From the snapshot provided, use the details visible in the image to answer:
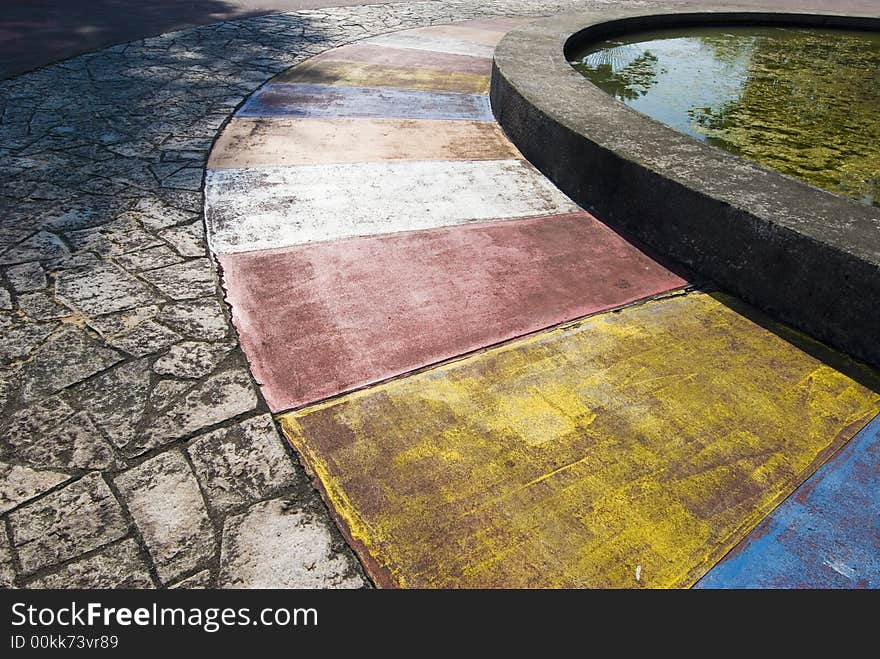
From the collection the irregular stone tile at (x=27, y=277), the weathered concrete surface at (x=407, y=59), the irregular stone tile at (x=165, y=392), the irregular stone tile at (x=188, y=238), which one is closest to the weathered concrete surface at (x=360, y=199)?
the irregular stone tile at (x=188, y=238)

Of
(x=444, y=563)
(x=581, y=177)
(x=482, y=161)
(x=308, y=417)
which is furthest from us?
(x=482, y=161)

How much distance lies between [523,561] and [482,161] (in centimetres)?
363

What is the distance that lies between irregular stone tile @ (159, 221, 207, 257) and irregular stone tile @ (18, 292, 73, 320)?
713 mm

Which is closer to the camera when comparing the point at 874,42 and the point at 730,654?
the point at 730,654

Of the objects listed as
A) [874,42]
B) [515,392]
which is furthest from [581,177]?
[874,42]

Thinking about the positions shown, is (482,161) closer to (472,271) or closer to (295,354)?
(472,271)

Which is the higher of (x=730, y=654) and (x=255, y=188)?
(x=255, y=188)

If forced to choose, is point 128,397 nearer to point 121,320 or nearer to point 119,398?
point 119,398

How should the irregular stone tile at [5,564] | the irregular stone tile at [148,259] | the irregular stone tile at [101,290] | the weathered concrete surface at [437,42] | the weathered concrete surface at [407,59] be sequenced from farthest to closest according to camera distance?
the weathered concrete surface at [437,42] < the weathered concrete surface at [407,59] < the irregular stone tile at [148,259] < the irregular stone tile at [101,290] < the irregular stone tile at [5,564]

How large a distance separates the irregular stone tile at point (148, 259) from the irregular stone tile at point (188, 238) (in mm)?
68

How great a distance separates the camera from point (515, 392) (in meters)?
2.65

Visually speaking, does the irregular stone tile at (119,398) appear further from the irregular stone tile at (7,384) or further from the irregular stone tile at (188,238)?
the irregular stone tile at (188,238)

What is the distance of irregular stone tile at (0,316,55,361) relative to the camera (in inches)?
106

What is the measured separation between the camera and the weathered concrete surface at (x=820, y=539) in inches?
76.7
